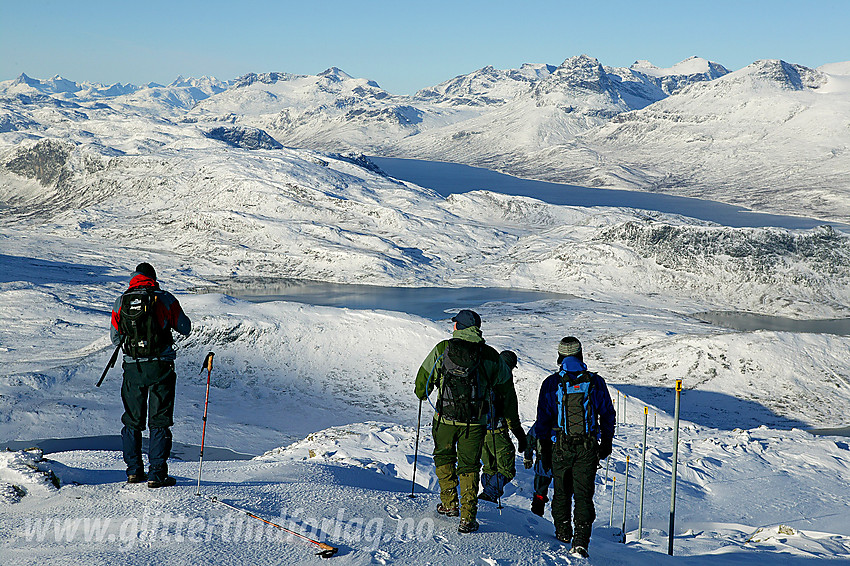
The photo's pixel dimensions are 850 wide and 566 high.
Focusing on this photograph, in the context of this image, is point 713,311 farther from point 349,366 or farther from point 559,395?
point 559,395

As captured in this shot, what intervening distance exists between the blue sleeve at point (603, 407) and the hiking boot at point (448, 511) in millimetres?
2214

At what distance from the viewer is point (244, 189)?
145750 millimetres

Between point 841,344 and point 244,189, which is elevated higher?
point 244,189

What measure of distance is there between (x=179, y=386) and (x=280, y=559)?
36467mm

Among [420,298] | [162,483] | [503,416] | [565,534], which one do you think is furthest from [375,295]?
[503,416]

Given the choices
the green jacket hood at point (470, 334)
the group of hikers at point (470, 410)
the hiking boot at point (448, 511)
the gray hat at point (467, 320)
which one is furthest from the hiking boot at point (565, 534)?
the gray hat at point (467, 320)

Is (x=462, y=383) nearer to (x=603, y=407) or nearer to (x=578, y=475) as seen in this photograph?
(x=603, y=407)

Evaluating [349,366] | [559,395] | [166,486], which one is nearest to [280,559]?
[166,486]

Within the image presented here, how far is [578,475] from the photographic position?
26.5 ft

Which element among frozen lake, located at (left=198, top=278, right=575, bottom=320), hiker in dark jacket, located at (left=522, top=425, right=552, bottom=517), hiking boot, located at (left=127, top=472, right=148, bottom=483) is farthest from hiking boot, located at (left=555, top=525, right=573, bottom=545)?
frozen lake, located at (left=198, top=278, right=575, bottom=320)

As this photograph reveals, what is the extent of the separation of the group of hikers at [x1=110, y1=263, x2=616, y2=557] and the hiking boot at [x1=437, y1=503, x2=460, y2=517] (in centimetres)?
1

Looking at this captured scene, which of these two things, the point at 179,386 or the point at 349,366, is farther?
the point at 349,366

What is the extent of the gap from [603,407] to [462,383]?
5.78 ft

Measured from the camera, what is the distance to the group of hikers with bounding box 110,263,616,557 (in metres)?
7.89
